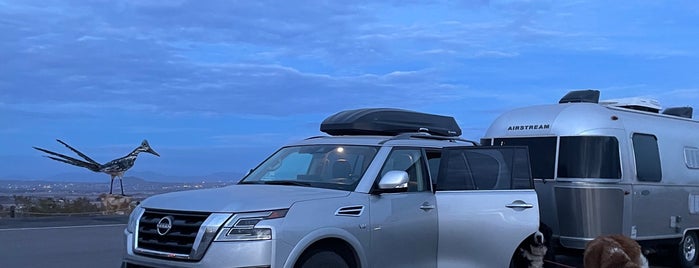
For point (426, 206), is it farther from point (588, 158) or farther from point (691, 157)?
point (691, 157)

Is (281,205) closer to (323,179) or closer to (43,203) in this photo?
(323,179)

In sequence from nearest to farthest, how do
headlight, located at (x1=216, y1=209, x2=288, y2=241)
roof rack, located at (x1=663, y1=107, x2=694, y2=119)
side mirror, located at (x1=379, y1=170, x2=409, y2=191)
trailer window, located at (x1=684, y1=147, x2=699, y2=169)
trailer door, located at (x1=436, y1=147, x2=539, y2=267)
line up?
headlight, located at (x1=216, y1=209, x2=288, y2=241) → side mirror, located at (x1=379, y1=170, x2=409, y2=191) → trailer door, located at (x1=436, y1=147, x2=539, y2=267) → trailer window, located at (x1=684, y1=147, x2=699, y2=169) → roof rack, located at (x1=663, y1=107, x2=694, y2=119)

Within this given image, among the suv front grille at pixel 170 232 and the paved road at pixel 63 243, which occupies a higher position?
the suv front grille at pixel 170 232

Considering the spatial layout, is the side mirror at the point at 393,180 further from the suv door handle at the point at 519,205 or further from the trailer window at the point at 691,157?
the trailer window at the point at 691,157

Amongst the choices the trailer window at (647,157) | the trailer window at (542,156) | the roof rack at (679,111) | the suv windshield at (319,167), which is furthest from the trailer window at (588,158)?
the suv windshield at (319,167)

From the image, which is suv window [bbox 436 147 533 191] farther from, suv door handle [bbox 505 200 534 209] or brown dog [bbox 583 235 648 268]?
brown dog [bbox 583 235 648 268]

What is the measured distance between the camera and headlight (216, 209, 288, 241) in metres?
6.25

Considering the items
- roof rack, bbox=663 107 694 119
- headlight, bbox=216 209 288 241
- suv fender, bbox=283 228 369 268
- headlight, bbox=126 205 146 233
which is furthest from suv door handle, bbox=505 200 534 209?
roof rack, bbox=663 107 694 119

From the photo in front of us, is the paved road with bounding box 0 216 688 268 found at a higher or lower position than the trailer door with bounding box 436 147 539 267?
lower

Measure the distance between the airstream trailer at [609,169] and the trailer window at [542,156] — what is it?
0.05 ft

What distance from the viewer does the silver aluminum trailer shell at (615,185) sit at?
10.2 metres

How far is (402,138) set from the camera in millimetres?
8164

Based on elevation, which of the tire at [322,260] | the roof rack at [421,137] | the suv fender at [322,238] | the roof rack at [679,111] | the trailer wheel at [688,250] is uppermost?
the roof rack at [679,111]

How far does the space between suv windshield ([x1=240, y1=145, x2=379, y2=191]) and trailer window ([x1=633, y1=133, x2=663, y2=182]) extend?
5.28 meters
